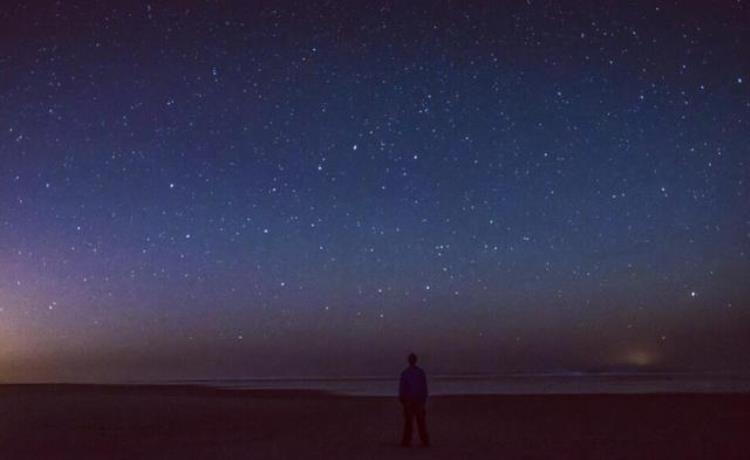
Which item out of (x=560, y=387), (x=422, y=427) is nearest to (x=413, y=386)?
(x=422, y=427)

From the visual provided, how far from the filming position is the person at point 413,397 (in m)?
15.9

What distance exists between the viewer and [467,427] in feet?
68.6

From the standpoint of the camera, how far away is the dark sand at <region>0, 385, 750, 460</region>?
583 inches

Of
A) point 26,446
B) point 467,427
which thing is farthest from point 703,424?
point 26,446

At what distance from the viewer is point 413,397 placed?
16328 mm

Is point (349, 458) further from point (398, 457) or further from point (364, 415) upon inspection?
point (364, 415)

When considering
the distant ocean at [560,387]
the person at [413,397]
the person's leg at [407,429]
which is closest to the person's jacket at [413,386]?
the person at [413,397]

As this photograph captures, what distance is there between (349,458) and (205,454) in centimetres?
287

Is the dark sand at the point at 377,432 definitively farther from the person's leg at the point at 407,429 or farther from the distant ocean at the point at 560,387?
the distant ocean at the point at 560,387

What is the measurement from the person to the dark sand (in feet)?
1.39

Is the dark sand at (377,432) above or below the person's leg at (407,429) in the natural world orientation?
below

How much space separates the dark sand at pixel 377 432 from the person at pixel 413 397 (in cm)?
42

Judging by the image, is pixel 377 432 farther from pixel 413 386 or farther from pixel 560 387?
pixel 560 387

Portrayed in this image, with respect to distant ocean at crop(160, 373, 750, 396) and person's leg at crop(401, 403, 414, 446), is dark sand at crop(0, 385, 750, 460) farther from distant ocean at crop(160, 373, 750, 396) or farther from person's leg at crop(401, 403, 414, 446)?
distant ocean at crop(160, 373, 750, 396)
